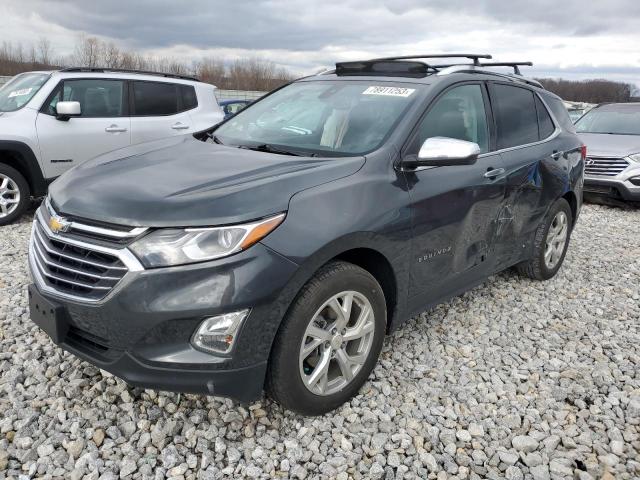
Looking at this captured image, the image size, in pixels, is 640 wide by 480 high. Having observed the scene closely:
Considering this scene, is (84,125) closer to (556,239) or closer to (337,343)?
(337,343)

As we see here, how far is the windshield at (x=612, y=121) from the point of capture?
31.0 ft

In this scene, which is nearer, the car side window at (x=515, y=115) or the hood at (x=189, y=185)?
the hood at (x=189, y=185)

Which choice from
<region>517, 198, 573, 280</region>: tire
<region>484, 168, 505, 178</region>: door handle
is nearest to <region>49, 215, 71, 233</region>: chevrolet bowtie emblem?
<region>484, 168, 505, 178</region>: door handle

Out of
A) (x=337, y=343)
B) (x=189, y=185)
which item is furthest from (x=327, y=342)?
(x=189, y=185)

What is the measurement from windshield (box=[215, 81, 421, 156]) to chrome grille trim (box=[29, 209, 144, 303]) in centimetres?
121

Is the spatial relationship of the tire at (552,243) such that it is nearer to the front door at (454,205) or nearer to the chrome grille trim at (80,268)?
the front door at (454,205)

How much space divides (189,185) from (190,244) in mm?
373

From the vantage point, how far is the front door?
2.94 m

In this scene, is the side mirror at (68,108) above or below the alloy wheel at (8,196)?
above

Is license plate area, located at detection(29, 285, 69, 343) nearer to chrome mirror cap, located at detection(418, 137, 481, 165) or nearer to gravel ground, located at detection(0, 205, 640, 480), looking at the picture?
gravel ground, located at detection(0, 205, 640, 480)

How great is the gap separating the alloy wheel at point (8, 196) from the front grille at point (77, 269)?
4.06 meters

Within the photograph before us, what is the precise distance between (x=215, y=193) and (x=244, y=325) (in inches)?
23.1

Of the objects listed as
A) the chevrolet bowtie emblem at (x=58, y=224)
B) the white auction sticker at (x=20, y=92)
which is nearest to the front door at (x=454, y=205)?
the chevrolet bowtie emblem at (x=58, y=224)

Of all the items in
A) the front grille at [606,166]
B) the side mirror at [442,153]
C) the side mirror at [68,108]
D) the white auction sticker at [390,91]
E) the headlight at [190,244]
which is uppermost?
the white auction sticker at [390,91]
